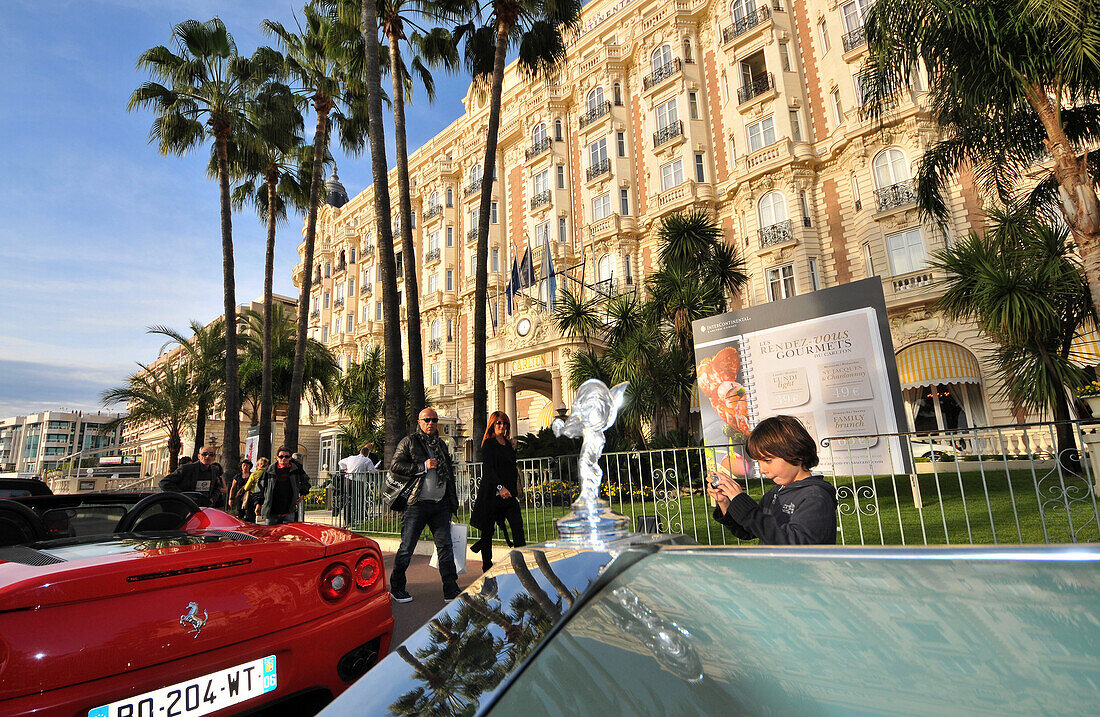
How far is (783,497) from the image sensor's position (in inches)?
94.3

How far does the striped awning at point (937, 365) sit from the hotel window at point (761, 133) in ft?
32.3

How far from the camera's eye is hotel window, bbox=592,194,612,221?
85.8 feet

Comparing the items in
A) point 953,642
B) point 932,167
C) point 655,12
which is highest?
point 655,12

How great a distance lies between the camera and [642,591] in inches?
32.8

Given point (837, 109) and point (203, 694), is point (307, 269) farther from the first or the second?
point (837, 109)

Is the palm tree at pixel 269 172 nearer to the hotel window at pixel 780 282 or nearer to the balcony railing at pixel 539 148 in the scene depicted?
the balcony railing at pixel 539 148

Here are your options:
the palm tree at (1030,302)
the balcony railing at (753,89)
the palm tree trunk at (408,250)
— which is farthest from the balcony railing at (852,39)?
the palm tree trunk at (408,250)

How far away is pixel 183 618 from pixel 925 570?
7.95ft

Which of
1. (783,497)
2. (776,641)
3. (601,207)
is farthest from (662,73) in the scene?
(776,641)

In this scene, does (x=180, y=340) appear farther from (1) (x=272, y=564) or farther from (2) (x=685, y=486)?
(1) (x=272, y=564)

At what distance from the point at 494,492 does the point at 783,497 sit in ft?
12.0

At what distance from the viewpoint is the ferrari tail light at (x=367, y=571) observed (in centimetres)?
274

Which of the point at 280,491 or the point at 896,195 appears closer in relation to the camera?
the point at 280,491

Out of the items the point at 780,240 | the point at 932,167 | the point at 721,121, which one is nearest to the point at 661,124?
the point at 721,121
